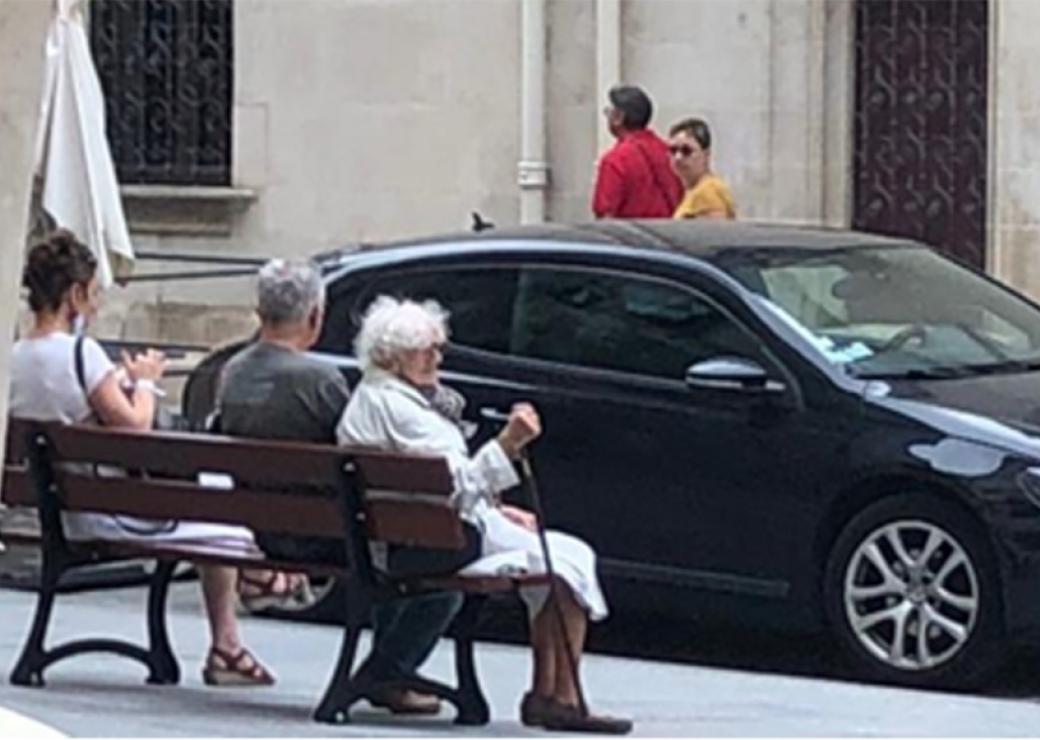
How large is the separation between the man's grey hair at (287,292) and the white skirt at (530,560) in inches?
36.5

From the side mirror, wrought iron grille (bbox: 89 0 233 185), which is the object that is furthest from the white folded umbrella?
wrought iron grille (bbox: 89 0 233 185)

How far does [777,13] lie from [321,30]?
10.3ft

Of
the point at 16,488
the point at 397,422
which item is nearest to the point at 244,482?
the point at 397,422

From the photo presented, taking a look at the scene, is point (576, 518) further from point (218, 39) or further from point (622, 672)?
point (218, 39)

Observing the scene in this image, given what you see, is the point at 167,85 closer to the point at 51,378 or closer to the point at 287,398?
the point at 51,378

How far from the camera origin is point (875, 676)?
11305mm

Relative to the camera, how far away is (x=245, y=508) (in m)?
9.99

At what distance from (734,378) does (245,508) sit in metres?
2.29

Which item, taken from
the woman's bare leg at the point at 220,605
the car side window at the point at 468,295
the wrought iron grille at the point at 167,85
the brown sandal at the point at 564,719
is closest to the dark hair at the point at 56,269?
the woman's bare leg at the point at 220,605

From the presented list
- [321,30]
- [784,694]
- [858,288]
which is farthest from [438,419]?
[321,30]

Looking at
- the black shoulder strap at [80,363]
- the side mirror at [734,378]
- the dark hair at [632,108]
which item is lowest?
the side mirror at [734,378]

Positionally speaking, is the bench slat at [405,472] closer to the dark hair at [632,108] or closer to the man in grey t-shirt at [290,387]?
the man in grey t-shirt at [290,387]

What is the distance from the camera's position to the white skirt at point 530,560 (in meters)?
9.58

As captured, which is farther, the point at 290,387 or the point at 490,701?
the point at 490,701
